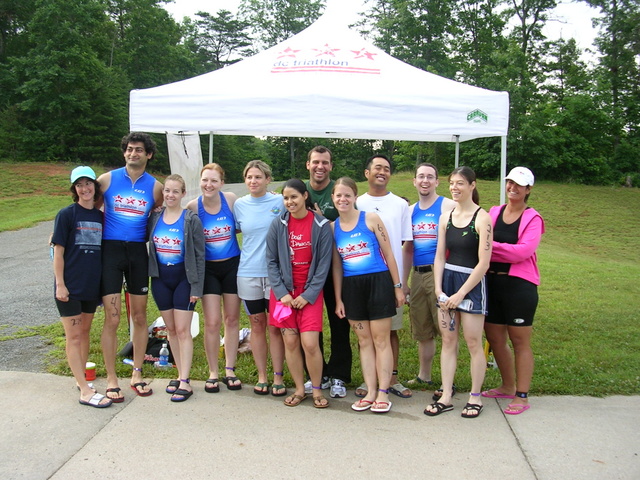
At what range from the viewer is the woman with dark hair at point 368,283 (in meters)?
3.72

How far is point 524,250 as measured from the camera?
3631mm

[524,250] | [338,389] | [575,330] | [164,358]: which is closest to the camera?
[524,250]

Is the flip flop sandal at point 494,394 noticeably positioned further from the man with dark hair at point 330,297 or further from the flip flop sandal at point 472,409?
the man with dark hair at point 330,297

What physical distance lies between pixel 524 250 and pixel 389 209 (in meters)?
1.01

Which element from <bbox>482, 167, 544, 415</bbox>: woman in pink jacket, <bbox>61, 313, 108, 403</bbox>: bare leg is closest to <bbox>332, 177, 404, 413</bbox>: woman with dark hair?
<bbox>482, 167, 544, 415</bbox>: woman in pink jacket

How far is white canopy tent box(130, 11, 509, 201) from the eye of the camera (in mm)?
4461

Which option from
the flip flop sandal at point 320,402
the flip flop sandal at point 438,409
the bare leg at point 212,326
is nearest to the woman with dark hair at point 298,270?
the flip flop sandal at point 320,402

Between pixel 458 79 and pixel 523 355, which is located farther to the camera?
pixel 458 79

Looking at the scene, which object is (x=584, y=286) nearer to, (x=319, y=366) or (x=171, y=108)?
(x=319, y=366)

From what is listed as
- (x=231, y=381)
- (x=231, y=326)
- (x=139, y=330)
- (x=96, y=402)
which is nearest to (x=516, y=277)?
(x=231, y=326)

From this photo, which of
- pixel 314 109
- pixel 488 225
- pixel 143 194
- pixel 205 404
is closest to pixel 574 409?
pixel 488 225

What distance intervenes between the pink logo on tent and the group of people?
3.95 feet

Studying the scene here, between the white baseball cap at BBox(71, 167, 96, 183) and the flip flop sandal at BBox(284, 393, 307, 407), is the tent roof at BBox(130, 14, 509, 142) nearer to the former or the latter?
the white baseball cap at BBox(71, 167, 96, 183)

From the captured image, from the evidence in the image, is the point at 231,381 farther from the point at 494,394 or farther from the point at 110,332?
the point at 494,394
